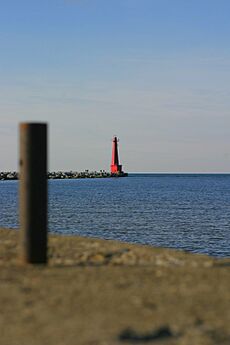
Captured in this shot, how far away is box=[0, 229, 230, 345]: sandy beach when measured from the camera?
198 inches

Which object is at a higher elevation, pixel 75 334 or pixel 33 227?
pixel 33 227

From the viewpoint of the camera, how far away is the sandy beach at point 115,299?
16.5 feet

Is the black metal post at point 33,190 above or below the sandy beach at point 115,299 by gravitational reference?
above

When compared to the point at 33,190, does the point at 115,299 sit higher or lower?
lower

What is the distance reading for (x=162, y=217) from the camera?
122ft

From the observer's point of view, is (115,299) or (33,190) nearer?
(115,299)

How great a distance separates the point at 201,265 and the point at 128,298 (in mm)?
2302

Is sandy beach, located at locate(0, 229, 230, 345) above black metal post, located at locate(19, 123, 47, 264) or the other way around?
the other way around

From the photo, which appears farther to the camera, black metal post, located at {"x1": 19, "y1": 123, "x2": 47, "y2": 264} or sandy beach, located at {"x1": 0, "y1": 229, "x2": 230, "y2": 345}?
black metal post, located at {"x1": 19, "y1": 123, "x2": 47, "y2": 264}

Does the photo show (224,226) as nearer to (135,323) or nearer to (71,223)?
(71,223)

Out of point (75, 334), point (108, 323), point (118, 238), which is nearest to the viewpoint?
point (75, 334)

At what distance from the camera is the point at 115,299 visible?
618cm

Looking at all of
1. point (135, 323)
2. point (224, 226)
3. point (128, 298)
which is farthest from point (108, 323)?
point (224, 226)

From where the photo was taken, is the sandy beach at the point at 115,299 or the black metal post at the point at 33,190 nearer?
the sandy beach at the point at 115,299
